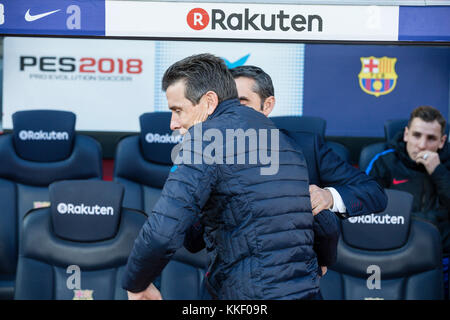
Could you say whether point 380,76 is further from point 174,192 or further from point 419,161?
point 174,192

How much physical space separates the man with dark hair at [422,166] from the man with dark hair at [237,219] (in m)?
1.50

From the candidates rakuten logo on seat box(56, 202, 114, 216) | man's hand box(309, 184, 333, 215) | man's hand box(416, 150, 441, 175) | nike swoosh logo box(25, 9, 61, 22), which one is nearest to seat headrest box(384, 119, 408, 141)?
man's hand box(416, 150, 441, 175)

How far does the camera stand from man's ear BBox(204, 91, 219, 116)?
58.1 inches

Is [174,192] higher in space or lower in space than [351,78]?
lower

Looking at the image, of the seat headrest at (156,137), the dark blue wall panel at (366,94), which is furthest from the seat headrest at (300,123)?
the dark blue wall panel at (366,94)

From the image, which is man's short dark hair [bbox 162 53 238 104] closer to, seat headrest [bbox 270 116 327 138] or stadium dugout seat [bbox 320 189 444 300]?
stadium dugout seat [bbox 320 189 444 300]

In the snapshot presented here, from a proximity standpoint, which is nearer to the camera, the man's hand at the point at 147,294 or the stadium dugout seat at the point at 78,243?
the man's hand at the point at 147,294

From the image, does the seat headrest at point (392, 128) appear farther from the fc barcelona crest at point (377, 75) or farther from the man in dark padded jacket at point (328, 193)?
the man in dark padded jacket at point (328, 193)

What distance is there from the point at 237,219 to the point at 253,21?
79 centimetres

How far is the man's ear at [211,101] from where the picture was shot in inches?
58.1

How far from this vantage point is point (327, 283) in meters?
2.35

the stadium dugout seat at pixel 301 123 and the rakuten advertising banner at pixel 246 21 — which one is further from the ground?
the rakuten advertising banner at pixel 246 21

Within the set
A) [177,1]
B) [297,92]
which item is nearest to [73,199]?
[177,1]

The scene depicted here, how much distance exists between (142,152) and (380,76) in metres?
1.85
